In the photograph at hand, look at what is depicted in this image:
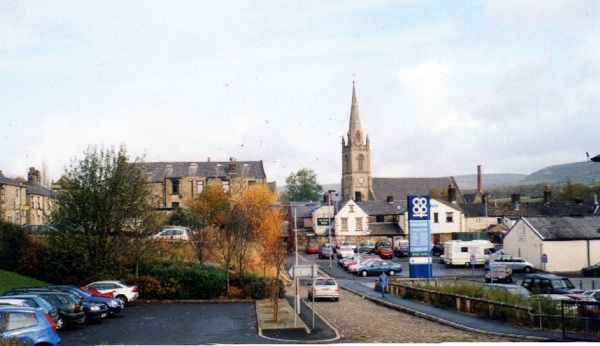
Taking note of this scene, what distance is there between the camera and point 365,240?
88062mm

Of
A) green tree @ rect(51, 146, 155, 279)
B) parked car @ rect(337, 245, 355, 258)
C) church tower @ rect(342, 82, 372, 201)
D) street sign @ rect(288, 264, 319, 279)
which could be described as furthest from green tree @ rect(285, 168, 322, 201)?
street sign @ rect(288, 264, 319, 279)

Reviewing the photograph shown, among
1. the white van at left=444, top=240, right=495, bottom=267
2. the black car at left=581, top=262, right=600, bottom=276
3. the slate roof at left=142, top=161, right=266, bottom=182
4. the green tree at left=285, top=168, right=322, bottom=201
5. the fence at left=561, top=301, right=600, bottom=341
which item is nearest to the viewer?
the fence at left=561, top=301, right=600, bottom=341

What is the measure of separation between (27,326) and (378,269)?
4295cm

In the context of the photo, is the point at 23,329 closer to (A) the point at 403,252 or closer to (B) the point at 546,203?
(A) the point at 403,252

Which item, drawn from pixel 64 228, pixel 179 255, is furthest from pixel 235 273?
pixel 64 228

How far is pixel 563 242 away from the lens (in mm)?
56969

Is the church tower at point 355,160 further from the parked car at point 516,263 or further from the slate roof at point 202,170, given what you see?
the parked car at point 516,263

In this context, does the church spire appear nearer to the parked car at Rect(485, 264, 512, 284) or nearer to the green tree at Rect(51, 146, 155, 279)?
the parked car at Rect(485, 264, 512, 284)

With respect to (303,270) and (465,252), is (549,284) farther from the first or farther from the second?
(465,252)

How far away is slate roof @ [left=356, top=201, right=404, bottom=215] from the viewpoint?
90500 mm

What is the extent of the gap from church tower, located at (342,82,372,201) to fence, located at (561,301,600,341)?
116 metres

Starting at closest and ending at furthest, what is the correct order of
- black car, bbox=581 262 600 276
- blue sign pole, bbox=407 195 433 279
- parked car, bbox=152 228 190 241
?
blue sign pole, bbox=407 195 433 279, parked car, bbox=152 228 190 241, black car, bbox=581 262 600 276

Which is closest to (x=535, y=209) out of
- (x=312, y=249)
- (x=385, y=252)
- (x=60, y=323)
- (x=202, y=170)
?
(x=385, y=252)

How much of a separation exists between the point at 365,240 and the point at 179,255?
148 ft
